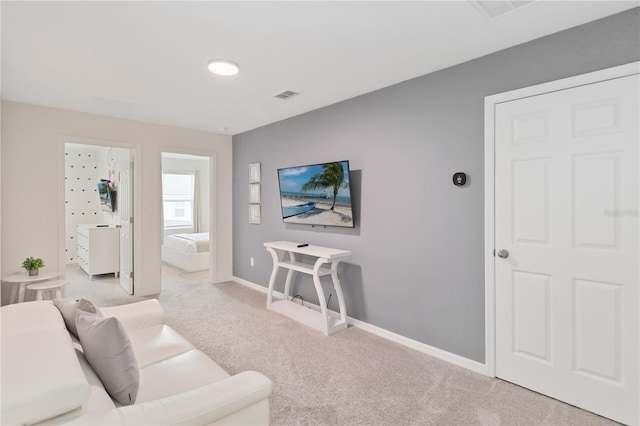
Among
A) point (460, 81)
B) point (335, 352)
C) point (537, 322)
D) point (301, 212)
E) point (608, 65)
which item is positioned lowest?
point (335, 352)

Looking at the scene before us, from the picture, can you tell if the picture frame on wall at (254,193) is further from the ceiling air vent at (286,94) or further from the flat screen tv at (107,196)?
the flat screen tv at (107,196)

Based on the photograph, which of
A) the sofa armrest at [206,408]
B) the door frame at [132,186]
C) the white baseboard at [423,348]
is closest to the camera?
the sofa armrest at [206,408]

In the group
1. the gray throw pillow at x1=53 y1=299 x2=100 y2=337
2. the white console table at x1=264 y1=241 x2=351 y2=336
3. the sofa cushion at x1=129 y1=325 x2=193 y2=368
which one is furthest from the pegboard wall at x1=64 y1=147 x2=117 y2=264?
the gray throw pillow at x1=53 y1=299 x2=100 y2=337

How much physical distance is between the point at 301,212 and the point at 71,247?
5.94 metres

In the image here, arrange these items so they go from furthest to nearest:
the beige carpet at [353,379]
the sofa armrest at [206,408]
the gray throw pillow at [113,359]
Answer: the beige carpet at [353,379] < the gray throw pillow at [113,359] < the sofa armrest at [206,408]

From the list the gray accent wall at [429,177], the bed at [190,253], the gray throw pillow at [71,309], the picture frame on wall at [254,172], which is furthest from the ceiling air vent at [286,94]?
the bed at [190,253]

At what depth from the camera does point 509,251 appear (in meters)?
2.40

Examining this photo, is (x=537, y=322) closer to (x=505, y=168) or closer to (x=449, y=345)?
(x=449, y=345)

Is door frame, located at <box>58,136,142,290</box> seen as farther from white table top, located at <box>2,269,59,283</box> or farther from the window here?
the window

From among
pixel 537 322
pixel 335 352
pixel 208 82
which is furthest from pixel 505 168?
pixel 208 82

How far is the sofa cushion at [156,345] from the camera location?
185 cm

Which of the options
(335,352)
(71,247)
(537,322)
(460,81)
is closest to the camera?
(537,322)

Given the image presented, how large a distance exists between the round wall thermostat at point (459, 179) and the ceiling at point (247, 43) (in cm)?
90

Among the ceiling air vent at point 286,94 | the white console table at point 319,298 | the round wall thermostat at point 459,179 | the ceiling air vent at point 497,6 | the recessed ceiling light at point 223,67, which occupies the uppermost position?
the ceiling air vent at point 286,94
